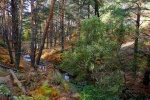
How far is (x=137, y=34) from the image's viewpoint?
498 inches

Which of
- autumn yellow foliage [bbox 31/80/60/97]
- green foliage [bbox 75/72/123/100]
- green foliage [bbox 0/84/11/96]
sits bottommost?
green foliage [bbox 75/72/123/100]

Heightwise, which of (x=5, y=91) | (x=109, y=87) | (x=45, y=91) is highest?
(x=5, y=91)

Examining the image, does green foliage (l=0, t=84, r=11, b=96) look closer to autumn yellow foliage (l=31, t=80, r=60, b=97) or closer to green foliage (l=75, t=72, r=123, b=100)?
autumn yellow foliage (l=31, t=80, r=60, b=97)

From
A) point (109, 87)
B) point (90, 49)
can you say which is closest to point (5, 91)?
point (109, 87)

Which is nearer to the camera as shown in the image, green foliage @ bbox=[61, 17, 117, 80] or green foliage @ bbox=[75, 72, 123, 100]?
green foliage @ bbox=[75, 72, 123, 100]

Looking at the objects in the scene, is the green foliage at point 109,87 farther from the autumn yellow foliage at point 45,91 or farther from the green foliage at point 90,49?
the autumn yellow foliage at point 45,91

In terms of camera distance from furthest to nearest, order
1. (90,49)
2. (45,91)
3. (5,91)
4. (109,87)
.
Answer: (90,49), (109,87), (45,91), (5,91)

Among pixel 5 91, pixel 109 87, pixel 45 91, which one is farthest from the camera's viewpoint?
pixel 109 87

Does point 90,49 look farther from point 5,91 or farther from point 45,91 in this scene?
point 5,91

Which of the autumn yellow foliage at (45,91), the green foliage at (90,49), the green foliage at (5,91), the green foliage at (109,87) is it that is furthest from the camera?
the green foliage at (90,49)

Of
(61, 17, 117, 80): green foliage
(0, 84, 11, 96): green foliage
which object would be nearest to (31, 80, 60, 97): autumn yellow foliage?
(0, 84, 11, 96): green foliage

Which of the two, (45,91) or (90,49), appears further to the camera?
(90,49)

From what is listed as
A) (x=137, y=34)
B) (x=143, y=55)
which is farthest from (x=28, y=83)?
(x=143, y=55)

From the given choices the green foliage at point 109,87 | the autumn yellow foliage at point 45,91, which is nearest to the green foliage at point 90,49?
the green foliage at point 109,87
